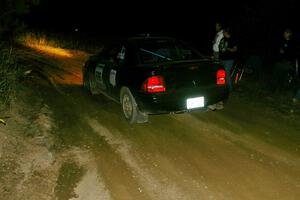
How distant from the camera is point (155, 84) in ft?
22.6

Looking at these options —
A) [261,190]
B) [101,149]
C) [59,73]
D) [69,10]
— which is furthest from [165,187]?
[69,10]

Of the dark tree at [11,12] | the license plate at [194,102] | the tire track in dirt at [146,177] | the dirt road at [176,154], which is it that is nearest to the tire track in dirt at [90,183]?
the dirt road at [176,154]

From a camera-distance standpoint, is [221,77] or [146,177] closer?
[146,177]

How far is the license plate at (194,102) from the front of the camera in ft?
23.2

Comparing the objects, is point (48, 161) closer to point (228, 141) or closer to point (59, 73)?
point (228, 141)

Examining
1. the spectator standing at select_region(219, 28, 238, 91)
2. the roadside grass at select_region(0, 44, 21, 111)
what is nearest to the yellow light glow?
the roadside grass at select_region(0, 44, 21, 111)

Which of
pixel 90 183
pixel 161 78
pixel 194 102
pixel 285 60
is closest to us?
pixel 90 183

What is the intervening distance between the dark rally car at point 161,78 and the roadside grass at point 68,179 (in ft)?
6.28

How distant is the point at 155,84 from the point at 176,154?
1.39 meters

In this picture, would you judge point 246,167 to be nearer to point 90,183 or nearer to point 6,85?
point 90,183

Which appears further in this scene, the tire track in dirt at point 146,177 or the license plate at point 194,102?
the license plate at point 194,102

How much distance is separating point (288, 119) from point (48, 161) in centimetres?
453

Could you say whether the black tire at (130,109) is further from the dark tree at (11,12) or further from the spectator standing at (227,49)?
the dark tree at (11,12)

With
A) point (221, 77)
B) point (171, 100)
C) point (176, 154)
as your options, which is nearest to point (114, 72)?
point (171, 100)
